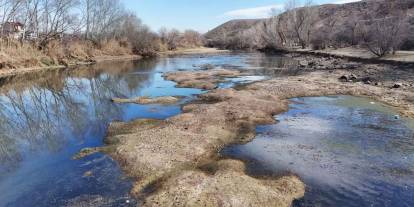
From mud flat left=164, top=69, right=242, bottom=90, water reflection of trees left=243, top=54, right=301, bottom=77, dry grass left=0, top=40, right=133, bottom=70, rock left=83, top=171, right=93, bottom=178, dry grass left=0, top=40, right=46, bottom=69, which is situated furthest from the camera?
dry grass left=0, top=40, right=133, bottom=70

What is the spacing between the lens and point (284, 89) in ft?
88.6

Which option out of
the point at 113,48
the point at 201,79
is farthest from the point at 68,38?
the point at 201,79

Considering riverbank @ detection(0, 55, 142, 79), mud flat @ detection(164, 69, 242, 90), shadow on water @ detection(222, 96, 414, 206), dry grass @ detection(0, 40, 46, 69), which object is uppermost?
dry grass @ detection(0, 40, 46, 69)

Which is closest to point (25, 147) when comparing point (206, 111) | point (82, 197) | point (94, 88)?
point (82, 197)

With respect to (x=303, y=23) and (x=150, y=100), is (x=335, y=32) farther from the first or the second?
(x=150, y=100)

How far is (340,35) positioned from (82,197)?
71.8 m

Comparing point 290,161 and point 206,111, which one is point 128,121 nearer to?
point 206,111

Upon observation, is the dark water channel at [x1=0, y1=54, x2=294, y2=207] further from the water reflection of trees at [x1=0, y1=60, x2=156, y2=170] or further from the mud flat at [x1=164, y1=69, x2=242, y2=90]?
the mud flat at [x1=164, y1=69, x2=242, y2=90]

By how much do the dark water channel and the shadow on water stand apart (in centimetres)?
487

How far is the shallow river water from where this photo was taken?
1040 centimetres

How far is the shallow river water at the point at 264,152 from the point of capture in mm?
10398

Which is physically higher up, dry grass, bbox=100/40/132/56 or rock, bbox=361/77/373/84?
dry grass, bbox=100/40/132/56

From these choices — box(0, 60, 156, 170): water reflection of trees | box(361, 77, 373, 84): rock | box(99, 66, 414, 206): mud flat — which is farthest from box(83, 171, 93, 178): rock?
box(361, 77, 373, 84): rock

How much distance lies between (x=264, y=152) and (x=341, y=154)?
2.90 m
